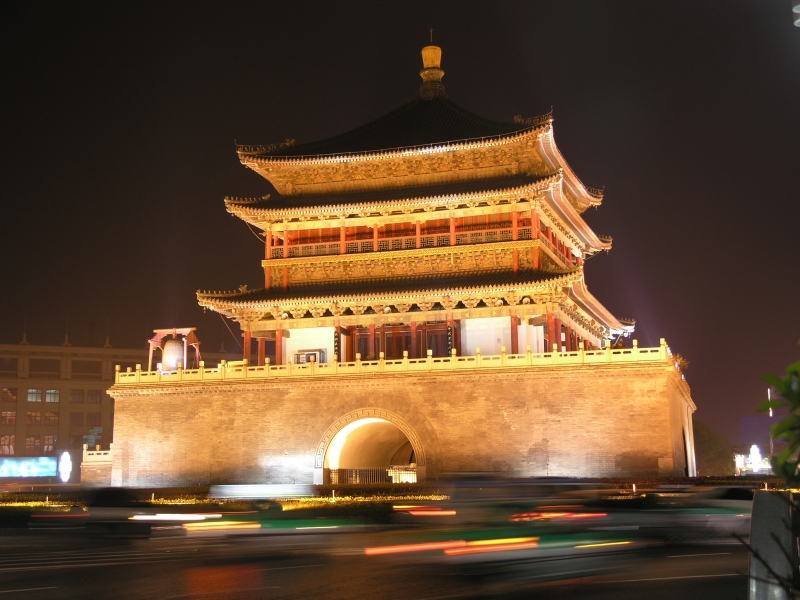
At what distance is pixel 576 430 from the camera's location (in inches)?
1275

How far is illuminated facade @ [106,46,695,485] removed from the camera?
107 feet

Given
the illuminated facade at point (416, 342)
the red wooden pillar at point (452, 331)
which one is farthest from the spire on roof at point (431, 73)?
the red wooden pillar at point (452, 331)

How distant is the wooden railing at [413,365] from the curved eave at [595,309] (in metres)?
4.19

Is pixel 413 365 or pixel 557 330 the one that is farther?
pixel 557 330

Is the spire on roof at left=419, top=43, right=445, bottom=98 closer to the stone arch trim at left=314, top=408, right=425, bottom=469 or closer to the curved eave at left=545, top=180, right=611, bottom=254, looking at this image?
the curved eave at left=545, top=180, right=611, bottom=254

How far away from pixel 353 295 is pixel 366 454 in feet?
23.3

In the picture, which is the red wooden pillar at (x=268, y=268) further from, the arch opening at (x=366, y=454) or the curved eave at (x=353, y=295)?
the arch opening at (x=366, y=454)

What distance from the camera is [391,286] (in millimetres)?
36781

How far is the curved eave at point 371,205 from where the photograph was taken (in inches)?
1382

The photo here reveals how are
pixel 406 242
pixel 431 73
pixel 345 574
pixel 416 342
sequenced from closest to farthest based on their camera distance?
pixel 345 574
pixel 416 342
pixel 406 242
pixel 431 73

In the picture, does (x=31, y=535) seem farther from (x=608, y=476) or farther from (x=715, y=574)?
(x=608, y=476)

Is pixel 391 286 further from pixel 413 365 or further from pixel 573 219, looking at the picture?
pixel 573 219

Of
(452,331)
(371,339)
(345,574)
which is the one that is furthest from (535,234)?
(345,574)

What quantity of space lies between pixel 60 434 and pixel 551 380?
50.8 m
